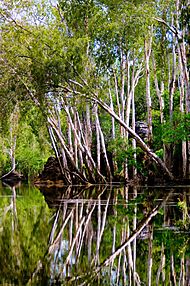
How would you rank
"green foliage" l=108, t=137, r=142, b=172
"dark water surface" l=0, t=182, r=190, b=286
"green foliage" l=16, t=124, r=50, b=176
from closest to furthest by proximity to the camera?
1. "dark water surface" l=0, t=182, r=190, b=286
2. "green foliage" l=108, t=137, r=142, b=172
3. "green foliage" l=16, t=124, r=50, b=176

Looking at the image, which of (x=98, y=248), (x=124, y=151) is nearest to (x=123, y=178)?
(x=124, y=151)

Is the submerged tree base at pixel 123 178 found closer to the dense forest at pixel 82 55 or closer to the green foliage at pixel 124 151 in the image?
the dense forest at pixel 82 55

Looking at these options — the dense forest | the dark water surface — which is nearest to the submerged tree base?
the dense forest

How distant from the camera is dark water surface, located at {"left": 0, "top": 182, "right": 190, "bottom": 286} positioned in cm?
588

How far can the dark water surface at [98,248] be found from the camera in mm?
5879

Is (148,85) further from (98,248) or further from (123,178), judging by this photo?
(98,248)

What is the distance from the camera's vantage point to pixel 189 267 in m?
6.09

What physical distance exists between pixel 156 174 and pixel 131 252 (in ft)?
62.6

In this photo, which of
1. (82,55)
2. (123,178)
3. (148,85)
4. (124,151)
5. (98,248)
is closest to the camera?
(98,248)

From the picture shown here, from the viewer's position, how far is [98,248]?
7.95 m

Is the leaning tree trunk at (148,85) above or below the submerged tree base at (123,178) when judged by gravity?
above

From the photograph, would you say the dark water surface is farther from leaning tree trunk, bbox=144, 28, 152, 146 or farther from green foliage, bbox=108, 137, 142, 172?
green foliage, bbox=108, 137, 142, 172

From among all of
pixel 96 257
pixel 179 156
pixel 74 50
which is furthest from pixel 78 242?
pixel 179 156

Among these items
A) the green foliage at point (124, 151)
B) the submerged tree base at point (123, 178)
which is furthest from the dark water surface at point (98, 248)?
the green foliage at point (124, 151)
